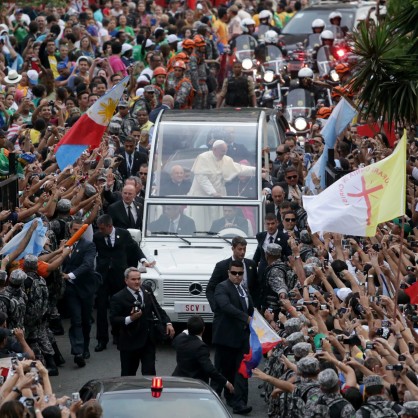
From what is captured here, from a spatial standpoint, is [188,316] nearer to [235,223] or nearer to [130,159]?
[235,223]

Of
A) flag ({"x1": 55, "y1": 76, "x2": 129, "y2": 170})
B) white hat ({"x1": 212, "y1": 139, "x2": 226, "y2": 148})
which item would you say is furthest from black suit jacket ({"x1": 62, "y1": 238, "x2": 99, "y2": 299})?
white hat ({"x1": 212, "y1": 139, "x2": 226, "y2": 148})

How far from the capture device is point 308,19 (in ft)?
120

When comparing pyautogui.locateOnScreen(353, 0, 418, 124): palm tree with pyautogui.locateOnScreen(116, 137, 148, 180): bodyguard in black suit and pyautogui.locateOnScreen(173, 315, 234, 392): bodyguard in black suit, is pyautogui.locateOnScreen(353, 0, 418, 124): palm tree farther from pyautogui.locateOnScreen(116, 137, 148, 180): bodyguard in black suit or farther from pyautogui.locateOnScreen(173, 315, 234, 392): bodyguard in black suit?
pyautogui.locateOnScreen(173, 315, 234, 392): bodyguard in black suit

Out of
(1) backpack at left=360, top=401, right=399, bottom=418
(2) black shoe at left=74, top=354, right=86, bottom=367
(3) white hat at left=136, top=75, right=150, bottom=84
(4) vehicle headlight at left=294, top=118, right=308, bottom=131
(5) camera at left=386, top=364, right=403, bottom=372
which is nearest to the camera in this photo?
(1) backpack at left=360, top=401, right=399, bottom=418

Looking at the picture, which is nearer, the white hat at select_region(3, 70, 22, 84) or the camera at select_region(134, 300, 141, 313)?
the camera at select_region(134, 300, 141, 313)

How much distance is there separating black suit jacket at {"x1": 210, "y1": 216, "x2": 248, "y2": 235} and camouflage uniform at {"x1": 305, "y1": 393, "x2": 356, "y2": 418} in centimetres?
780

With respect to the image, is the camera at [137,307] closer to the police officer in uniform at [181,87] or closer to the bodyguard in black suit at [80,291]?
the bodyguard in black suit at [80,291]

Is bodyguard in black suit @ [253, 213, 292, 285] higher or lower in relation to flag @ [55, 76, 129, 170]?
lower

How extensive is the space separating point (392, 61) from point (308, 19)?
1513 centimetres

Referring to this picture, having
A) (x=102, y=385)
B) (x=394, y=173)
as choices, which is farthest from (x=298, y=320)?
(x=102, y=385)

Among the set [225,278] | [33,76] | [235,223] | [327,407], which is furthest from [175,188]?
[327,407]

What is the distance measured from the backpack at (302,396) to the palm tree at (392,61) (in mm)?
8872

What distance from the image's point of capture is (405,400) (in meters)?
12.4

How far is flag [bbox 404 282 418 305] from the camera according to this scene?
15.9m
